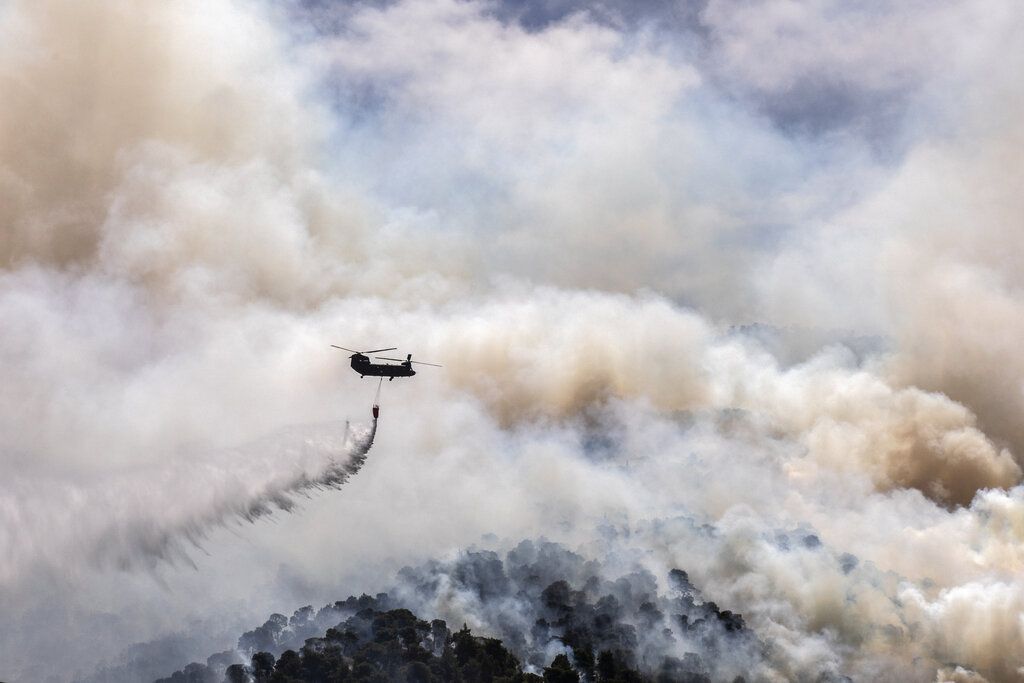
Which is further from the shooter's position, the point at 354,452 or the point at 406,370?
the point at 354,452

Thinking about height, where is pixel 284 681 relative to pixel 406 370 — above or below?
below

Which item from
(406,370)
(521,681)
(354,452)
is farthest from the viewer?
(521,681)

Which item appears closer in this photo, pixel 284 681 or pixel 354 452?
pixel 354 452

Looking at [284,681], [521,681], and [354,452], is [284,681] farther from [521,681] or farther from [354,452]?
[354,452]

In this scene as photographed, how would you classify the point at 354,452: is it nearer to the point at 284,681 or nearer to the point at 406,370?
the point at 406,370

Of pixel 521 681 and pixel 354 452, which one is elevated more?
pixel 354 452

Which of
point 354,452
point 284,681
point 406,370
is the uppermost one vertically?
point 406,370

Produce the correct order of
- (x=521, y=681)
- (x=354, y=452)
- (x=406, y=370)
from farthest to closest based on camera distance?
1. (x=521, y=681)
2. (x=354, y=452)
3. (x=406, y=370)

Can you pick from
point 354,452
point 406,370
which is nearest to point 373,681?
point 354,452

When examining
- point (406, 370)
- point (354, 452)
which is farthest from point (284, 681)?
point (406, 370)
